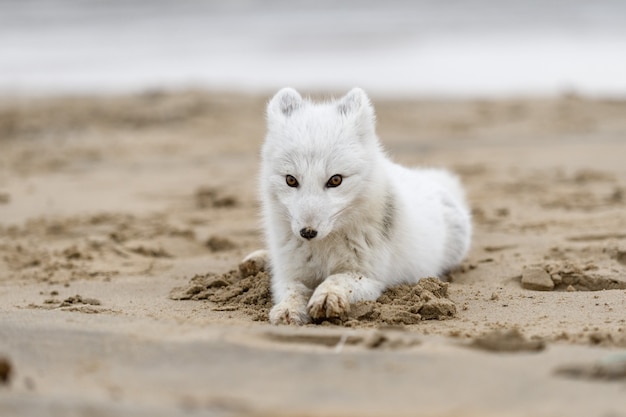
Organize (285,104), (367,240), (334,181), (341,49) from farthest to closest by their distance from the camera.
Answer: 1. (341,49)
2. (285,104)
3. (367,240)
4. (334,181)

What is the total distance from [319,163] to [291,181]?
0.20 meters

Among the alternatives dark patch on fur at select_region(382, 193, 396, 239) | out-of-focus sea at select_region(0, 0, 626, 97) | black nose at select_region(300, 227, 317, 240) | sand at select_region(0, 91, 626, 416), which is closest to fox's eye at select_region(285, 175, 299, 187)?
black nose at select_region(300, 227, 317, 240)

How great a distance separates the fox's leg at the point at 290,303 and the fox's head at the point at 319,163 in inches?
15.5

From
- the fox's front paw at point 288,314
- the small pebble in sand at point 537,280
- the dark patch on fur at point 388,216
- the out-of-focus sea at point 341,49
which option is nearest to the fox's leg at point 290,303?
the fox's front paw at point 288,314

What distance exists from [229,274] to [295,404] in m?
2.77

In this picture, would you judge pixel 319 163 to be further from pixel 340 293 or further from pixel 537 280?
pixel 537 280

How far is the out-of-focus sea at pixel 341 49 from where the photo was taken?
1515cm

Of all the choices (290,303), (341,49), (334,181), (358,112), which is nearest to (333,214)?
(334,181)

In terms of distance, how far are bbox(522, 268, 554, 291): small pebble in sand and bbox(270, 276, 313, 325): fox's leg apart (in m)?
1.36

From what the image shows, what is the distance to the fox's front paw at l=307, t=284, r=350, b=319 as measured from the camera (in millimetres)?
4590

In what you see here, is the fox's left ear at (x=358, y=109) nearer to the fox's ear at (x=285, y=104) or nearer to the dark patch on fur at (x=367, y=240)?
the fox's ear at (x=285, y=104)

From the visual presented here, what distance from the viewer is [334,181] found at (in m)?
4.79

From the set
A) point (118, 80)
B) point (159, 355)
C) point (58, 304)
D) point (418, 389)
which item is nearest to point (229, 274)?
point (58, 304)

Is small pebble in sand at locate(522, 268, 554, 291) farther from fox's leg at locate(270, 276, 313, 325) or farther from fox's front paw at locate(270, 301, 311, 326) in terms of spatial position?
fox's front paw at locate(270, 301, 311, 326)
